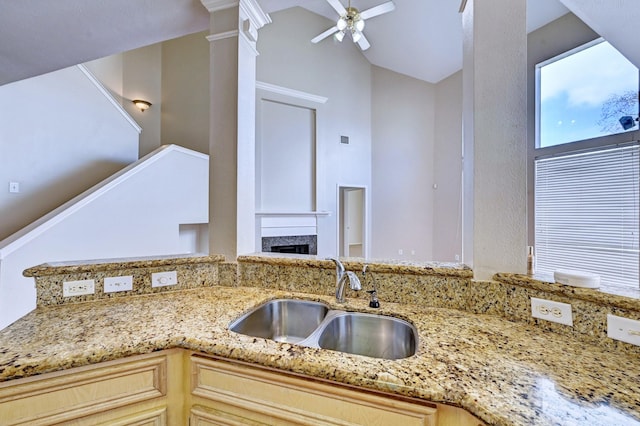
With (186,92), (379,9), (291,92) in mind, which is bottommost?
(186,92)

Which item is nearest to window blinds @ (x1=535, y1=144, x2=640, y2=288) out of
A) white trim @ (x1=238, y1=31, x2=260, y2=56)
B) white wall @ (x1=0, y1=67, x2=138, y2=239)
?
white trim @ (x1=238, y1=31, x2=260, y2=56)

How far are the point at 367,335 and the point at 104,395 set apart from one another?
0.96 m

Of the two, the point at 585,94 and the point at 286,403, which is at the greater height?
the point at 585,94

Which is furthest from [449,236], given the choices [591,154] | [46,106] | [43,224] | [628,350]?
[46,106]

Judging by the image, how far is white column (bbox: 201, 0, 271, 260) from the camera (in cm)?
164

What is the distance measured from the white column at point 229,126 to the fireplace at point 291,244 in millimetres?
3364

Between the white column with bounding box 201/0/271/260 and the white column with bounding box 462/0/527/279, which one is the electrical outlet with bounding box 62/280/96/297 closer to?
the white column with bounding box 201/0/271/260

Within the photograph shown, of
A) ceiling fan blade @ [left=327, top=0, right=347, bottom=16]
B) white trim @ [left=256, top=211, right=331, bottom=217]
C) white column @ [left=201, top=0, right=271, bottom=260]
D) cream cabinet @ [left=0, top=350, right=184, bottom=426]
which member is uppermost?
ceiling fan blade @ [left=327, top=0, right=347, bottom=16]

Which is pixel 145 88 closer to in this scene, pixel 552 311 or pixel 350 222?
pixel 350 222

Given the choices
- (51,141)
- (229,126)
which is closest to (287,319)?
(229,126)

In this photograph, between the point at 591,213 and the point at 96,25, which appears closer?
the point at 96,25

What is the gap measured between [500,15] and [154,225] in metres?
3.69

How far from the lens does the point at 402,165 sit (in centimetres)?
678

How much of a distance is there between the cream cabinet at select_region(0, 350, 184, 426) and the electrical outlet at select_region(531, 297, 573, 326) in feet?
4.34
